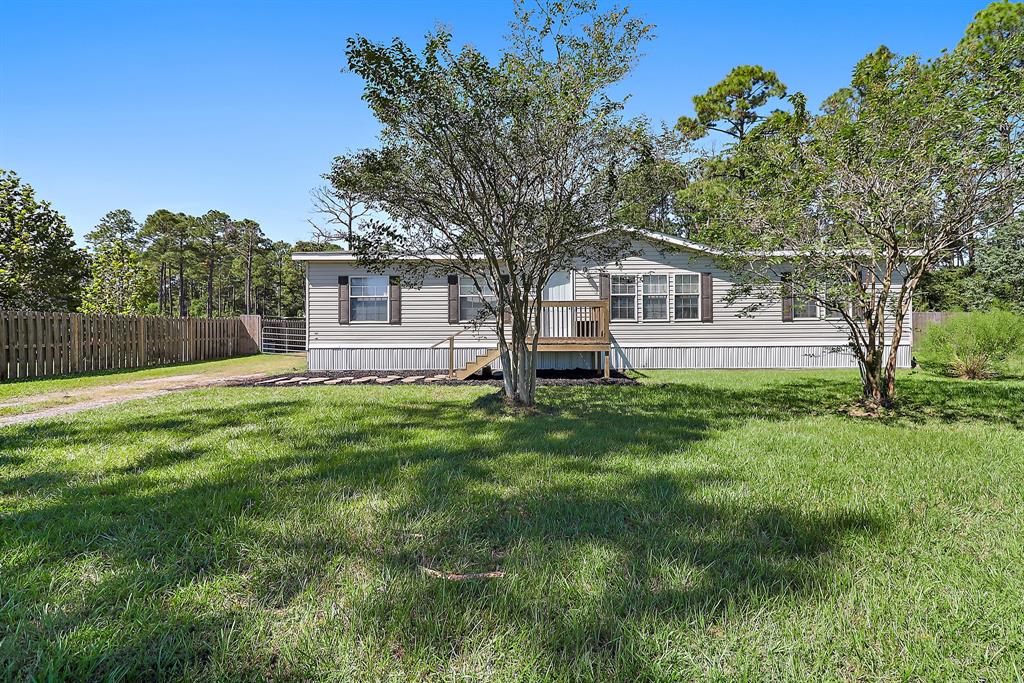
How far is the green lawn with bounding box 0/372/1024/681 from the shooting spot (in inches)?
61.2

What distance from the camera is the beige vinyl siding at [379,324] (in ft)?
40.8

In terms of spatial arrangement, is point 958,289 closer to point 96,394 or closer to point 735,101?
point 735,101

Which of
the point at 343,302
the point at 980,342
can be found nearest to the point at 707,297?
the point at 980,342

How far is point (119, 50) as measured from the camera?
22.5 ft

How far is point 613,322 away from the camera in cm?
1233

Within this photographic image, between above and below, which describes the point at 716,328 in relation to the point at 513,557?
above

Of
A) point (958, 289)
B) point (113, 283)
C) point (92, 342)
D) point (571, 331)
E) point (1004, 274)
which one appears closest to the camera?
point (571, 331)

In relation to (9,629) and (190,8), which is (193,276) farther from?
(9,629)

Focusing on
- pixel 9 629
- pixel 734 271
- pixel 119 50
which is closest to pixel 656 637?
pixel 9 629

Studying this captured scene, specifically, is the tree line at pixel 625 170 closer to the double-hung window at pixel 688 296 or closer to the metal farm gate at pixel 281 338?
the double-hung window at pixel 688 296

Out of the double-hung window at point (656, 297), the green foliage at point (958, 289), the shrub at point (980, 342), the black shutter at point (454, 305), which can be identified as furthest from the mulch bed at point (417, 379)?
the green foliage at point (958, 289)

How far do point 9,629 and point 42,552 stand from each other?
0.72 metres

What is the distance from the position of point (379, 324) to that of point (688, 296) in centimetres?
796

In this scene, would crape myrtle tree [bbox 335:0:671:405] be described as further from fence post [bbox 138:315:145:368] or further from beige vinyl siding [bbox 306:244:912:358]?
fence post [bbox 138:315:145:368]
